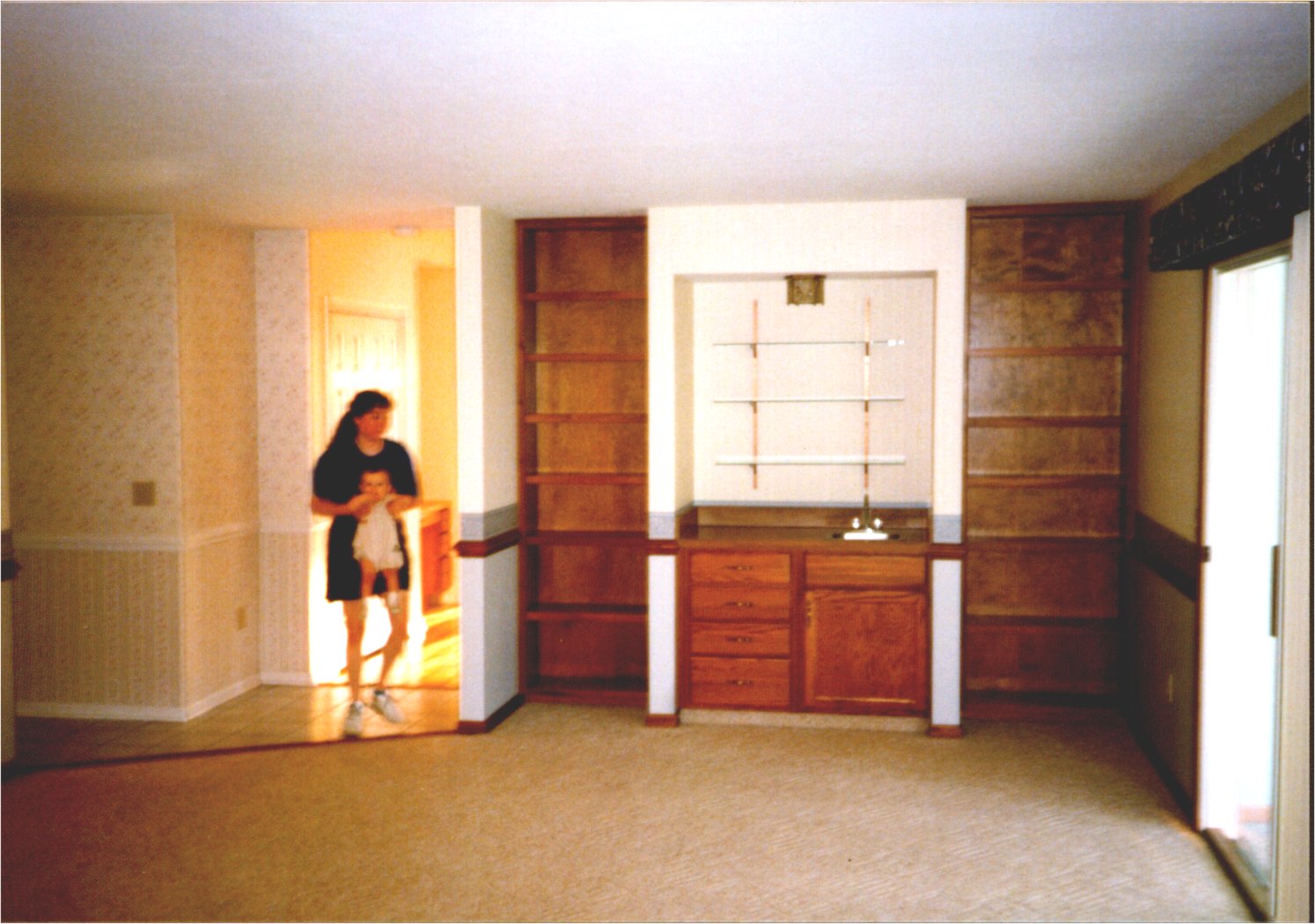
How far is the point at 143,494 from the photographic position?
5168mm

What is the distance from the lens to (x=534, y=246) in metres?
5.47

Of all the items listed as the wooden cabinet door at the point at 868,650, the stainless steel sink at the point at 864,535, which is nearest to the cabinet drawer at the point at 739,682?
the wooden cabinet door at the point at 868,650

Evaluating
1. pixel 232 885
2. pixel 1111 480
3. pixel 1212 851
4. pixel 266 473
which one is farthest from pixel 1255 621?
pixel 266 473

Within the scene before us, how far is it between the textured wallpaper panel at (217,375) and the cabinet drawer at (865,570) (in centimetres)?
292

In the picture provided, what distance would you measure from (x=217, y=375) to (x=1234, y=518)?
4527 millimetres

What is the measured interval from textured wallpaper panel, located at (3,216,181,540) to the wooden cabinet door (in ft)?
10.0

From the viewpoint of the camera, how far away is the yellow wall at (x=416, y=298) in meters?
5.85

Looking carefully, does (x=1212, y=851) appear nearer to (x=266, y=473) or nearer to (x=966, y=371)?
(x=966, y=371)

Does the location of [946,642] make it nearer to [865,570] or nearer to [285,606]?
[865,570]

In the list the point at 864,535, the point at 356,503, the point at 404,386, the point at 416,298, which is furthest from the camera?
the point at 416,298

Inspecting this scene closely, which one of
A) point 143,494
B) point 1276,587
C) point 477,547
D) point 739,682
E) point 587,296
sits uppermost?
point 587,296

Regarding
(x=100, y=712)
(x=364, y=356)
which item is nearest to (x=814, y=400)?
(x=364, y=356)

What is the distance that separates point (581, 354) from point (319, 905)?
2855 mm

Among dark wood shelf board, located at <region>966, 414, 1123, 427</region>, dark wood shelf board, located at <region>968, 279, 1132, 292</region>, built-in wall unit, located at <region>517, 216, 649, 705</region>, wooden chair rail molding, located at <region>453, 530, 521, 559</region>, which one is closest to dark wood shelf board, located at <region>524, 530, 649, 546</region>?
built-in wall unit, located at <region>517, 216, 649, 705</region>
